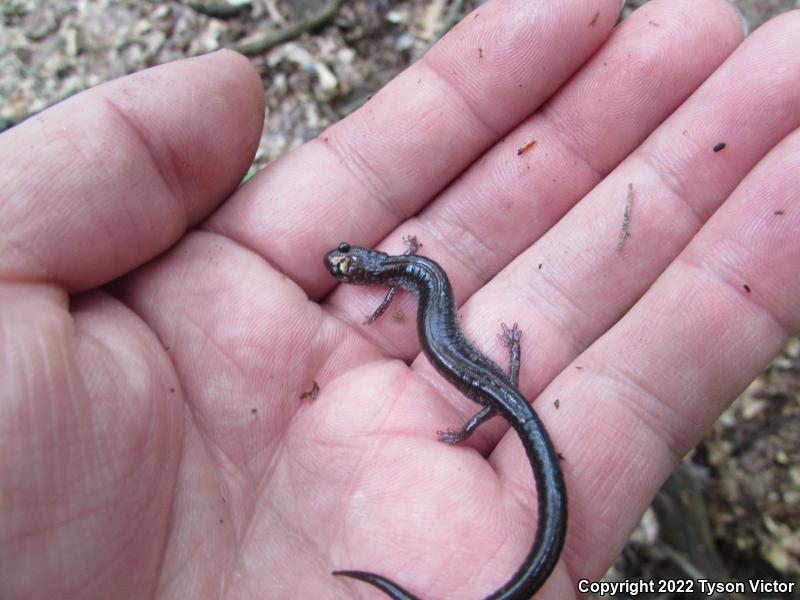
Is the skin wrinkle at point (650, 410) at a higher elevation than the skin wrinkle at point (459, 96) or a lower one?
lower

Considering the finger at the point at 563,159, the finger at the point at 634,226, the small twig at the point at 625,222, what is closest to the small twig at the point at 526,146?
the finger at the point at 563,159

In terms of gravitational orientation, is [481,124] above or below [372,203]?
above

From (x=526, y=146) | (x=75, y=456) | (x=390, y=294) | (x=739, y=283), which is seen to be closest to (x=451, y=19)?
(x=526, y=146)

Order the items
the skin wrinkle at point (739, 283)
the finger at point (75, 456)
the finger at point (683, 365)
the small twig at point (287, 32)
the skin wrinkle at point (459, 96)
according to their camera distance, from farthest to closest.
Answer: the small twig at point (287, 32) → the skin wrinkle at point (459, 96) → the skin wrinkle at point (739, 283) → the finger at point (683, 365) → the finger at point (75, 456)

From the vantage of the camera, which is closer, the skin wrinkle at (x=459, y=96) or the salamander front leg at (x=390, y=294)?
the skin wrinkle at (x=459, y=96)

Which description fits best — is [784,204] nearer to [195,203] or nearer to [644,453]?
[644,453]

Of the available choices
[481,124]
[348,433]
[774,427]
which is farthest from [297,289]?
[774,427]

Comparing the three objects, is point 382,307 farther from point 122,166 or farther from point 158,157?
point 122,166

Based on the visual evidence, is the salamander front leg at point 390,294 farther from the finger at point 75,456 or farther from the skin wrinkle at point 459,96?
the finger at point 75,456
